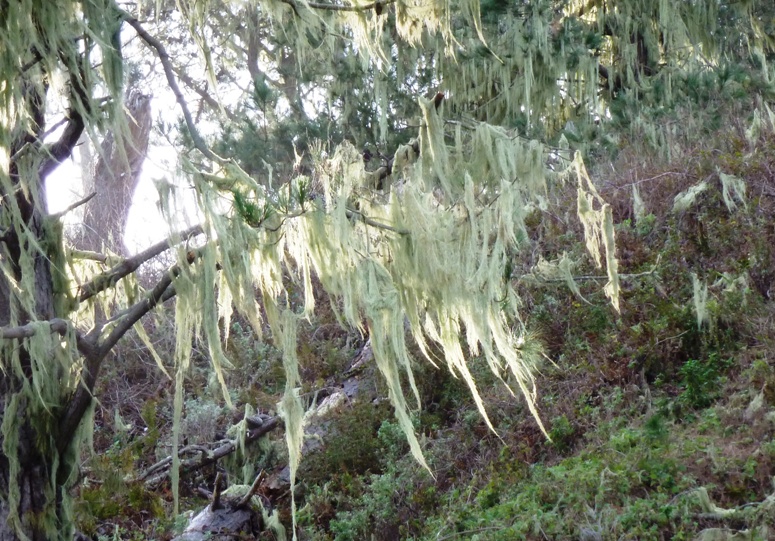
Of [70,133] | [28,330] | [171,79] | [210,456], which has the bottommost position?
[210,456]

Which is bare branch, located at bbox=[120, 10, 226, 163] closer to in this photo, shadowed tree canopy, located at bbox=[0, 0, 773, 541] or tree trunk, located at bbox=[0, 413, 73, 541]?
shadowed tree canopy, located at bbox=[0, 0, 773, 541]

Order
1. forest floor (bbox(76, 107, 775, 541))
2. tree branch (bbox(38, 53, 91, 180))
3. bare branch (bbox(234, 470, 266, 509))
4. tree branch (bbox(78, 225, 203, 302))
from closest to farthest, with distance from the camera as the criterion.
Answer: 1. tree branch (bbox(38, 53, 91, 180))
2. tree branch (bbox(78, 225, 203, 302))
3. forest floor (bbox(76, 107, 775, 541))
4. bare branch (bbox(234, 470, 266, 509))

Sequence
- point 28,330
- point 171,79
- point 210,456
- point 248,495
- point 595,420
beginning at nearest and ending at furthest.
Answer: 1. point 28,330
2. point 171,79
3. point 595,420
4. point 248,495
5. point 210,456

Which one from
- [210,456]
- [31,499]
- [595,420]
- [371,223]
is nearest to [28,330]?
[31,499]

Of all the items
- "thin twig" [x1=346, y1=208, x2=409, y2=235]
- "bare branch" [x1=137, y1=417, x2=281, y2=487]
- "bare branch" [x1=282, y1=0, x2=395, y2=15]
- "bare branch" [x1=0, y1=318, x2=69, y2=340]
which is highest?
"bare branch" [x1=282, y1=0, x2=395, y2=15]

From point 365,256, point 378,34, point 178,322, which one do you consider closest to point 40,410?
point 178,322

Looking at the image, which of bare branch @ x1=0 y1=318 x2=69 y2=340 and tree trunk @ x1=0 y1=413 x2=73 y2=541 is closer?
bare branch @ x1=0 y1=318 x2=69 y2=340

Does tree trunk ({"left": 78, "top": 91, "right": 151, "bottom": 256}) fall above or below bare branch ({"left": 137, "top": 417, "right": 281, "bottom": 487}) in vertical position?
above

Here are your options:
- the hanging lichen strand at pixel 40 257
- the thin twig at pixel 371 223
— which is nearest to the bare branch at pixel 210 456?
the hanging lichen strand at pixel 40 257

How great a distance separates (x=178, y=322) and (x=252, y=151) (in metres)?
4.98

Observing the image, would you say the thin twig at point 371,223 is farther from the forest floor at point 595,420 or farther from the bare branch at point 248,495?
the bare branch at point 248,495

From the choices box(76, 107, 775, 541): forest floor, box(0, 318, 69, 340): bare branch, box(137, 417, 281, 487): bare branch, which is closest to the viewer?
box(0, 318, 69, 340): bare branch

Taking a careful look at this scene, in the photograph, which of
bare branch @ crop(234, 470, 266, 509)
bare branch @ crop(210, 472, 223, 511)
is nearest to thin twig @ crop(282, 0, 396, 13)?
bare branch @ crop(210, 472, 223, 511)

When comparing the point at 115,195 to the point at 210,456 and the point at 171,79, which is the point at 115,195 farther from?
the point at 171,79
